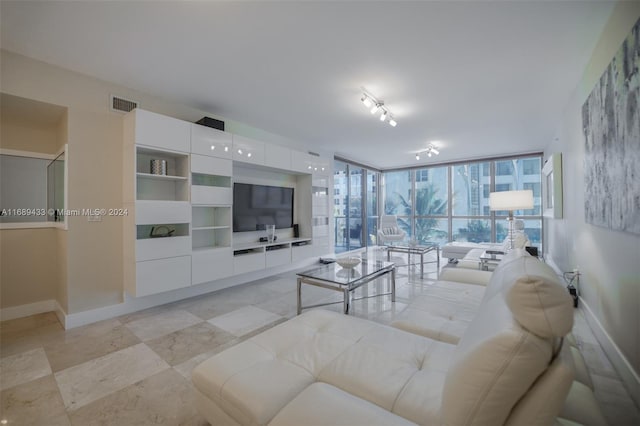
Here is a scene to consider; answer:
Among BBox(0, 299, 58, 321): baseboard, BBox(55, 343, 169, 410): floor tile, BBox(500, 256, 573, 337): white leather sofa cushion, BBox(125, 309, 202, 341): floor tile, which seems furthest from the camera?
BBox(0, 299, 58, 321): baseboard

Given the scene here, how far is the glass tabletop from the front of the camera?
271cm

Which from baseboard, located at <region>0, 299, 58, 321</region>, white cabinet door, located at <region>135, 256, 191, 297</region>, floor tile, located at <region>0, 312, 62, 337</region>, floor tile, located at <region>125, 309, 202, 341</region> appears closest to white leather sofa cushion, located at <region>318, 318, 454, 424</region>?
floor tile, located at <region>125, 309, 202, 341</region>

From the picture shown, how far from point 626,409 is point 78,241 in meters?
4.43

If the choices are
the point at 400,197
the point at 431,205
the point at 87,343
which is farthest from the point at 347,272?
the point at 400,197

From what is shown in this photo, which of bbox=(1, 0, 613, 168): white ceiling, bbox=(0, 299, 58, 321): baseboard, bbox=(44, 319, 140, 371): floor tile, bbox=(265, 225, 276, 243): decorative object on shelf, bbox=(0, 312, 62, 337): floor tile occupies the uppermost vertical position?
bbox=(1, 0, 613, 168): white ceiling

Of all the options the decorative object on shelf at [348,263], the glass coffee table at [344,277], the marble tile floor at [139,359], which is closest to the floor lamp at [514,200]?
the marble tile floor at [139,359]

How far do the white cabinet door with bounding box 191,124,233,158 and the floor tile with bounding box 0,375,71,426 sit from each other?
Answer: 2474mm

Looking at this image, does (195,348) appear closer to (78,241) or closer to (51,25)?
(78,241)

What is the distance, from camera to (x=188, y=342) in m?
2.35

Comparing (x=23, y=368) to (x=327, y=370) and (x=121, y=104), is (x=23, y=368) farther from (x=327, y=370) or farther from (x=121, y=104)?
(x=121, y=104)

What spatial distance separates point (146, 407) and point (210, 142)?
9.36 ft

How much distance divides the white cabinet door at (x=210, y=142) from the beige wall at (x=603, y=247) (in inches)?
148

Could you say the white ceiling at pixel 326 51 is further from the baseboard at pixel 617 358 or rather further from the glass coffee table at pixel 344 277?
the baseboard at pixel 617 358

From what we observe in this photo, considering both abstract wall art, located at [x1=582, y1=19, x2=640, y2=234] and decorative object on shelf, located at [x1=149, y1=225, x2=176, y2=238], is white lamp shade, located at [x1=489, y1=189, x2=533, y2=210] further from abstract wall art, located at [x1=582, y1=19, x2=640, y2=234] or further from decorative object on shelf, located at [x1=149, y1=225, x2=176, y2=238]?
decorative object on shelf, located at [x1=149, y1=225, x2=176, y2=238]
